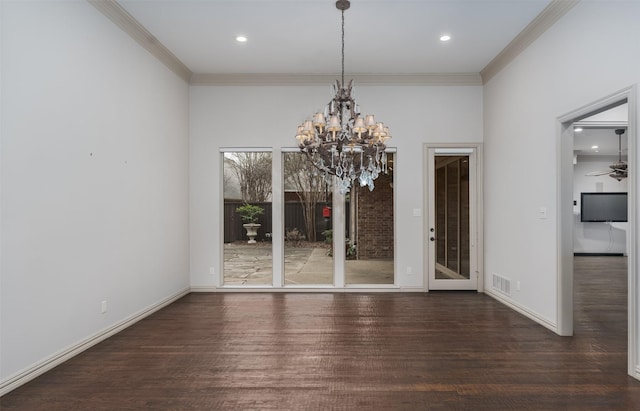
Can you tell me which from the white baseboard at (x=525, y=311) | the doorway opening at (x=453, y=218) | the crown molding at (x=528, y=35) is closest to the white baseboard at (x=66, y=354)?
the doorway opening at (x=453, y=218)

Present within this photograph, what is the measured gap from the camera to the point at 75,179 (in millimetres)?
3035

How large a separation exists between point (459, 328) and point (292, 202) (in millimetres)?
3036

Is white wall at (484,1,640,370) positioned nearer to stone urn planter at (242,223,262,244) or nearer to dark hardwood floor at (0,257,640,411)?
dark hardwood floor at (0,257,640,411)

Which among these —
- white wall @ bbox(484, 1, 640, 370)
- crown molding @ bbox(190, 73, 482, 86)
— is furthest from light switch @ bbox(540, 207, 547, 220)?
crown molding @ bbox(190, 73, 482, 86)

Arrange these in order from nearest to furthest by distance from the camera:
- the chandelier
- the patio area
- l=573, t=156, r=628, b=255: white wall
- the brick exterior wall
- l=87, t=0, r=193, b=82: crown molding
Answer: the chandelier
l=87, t=0, r=193, b=82: crown molding
the patio area
the brick exterior wall
l=573, t=156, r=628, b=255: white wall

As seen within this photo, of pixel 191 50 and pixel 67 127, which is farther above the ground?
pixel 191 50

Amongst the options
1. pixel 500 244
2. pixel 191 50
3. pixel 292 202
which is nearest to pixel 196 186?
pixel 292 202

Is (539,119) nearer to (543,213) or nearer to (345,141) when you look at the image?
(543,213)

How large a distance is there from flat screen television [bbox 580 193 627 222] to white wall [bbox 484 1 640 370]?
22.0ft

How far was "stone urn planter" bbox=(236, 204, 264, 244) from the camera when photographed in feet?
19.0

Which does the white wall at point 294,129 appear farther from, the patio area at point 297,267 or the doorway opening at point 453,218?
the patio area at point 297,267

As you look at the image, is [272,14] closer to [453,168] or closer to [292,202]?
[292,202]

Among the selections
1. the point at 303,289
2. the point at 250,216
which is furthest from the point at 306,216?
the point at 303,289

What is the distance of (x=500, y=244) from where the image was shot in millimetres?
4789
